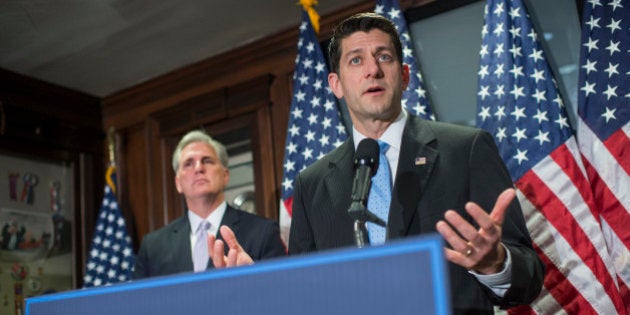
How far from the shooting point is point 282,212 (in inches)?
140

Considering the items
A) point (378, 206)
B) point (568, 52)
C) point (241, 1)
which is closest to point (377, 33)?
point (378, 206)

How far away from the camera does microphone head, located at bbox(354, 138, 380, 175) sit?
1264mm

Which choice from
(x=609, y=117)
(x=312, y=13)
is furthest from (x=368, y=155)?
(x=312, y=13)

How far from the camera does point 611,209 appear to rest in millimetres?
2701

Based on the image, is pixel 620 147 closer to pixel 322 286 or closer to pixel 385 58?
pixel 385 58

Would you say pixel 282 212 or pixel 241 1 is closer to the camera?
pixel 282 212

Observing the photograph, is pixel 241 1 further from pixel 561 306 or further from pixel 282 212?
pixel 561 306

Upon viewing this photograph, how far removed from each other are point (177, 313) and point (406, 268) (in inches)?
12.3

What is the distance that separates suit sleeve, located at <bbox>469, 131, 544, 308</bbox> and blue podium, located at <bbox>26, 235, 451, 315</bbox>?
701 mm

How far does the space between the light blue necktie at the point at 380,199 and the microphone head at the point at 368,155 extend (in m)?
0.27

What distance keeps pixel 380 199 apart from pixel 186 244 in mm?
1804

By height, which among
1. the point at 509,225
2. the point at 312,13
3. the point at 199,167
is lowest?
the point at 509,225

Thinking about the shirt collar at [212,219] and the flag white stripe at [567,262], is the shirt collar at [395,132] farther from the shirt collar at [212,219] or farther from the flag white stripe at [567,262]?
the shirt collar at [212,219]

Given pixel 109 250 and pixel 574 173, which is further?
pixel 109 250
